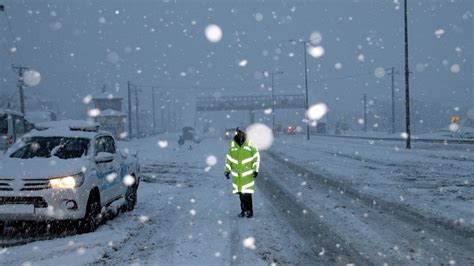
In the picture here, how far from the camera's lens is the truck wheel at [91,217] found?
25.3 feet

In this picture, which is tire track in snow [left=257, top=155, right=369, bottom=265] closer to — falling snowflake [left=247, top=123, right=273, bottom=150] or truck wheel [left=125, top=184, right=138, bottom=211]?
truck wheel [left=125, top=184, right=138, bottom=211]

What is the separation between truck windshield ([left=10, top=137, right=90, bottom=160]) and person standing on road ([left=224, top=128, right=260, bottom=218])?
9.10 feet

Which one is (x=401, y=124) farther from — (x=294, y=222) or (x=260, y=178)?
(x=294, y=222)

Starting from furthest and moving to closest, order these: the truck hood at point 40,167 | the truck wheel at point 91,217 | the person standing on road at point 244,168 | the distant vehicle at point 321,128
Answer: the distant vehicle at point 321,128 < the person standing on road at point 244,168 < the truck wheel at point 91,217 < the truck hood at point 40,167

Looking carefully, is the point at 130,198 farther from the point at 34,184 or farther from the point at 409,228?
the point at 409,228

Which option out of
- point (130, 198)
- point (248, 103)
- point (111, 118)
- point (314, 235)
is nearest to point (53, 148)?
point (130, 198)

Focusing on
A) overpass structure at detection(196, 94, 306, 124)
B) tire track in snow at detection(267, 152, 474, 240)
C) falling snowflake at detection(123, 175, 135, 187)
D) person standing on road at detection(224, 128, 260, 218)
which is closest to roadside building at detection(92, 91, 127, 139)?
overpass structure at detection(196, 94, 306, 124)

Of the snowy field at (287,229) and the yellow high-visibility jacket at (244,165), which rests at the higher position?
the yellow high-visibility jacket at (244,165)

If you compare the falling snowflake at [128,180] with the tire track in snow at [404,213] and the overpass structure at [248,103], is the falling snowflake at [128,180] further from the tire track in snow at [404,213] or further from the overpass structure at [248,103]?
the overpass structure at [248,103]

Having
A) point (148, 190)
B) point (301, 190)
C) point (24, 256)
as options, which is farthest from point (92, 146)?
point (301, 190)

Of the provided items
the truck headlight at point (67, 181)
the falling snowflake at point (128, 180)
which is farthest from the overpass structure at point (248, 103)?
the truck headlight at point (67, 181)

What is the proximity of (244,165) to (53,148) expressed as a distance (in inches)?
141

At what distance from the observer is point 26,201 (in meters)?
7.23

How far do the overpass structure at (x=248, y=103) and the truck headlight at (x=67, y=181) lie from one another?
81.4 meters
